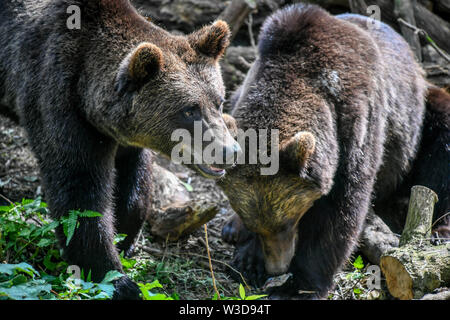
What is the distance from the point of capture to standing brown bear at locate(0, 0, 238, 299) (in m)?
4.86

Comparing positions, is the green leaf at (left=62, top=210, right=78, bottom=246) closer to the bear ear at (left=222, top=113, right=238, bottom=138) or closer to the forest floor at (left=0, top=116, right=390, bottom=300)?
the forest floor at (left=0, top=116, right=390, bottom=300)

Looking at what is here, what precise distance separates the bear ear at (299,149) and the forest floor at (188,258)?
4.78ft

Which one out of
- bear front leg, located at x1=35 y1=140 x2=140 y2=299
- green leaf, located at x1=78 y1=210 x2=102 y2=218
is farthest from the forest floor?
green leaf, located at x1=78 y1=210 x2=102 y2=218

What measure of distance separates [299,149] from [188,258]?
221cm

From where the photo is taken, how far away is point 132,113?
16.1 ft

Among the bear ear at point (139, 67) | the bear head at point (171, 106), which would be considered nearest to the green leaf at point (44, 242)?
the bear head at point (171, 106)

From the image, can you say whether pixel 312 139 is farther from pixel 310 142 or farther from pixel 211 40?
pixel 211 40

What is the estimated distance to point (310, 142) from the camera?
5.02m

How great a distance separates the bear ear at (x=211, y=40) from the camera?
5.14 meters

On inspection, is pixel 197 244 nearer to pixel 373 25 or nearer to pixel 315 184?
pixel 315 184

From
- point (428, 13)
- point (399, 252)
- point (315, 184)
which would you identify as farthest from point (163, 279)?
point (428, 13)

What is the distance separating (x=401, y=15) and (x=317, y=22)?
10.7 feet

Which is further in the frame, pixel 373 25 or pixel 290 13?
pixel 373 25

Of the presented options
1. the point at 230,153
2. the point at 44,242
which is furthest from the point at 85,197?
the point at 230,153
